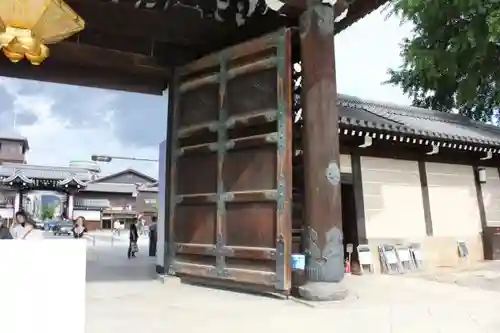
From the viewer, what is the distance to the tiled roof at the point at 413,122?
336 inches

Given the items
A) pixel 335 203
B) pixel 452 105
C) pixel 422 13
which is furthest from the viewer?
pixel 452 105

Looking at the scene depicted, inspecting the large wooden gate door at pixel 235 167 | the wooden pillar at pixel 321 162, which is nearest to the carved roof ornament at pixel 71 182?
the large wooden gate door at pixel 235 167

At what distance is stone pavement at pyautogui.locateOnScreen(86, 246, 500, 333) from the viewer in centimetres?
402

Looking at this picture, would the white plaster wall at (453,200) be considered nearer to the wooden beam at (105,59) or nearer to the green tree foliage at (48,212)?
the wooden beam at (105,59)

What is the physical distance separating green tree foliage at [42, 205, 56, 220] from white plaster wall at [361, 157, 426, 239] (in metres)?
42.0

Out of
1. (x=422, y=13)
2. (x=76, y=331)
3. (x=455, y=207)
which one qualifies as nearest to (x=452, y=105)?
(x=422, y=13)

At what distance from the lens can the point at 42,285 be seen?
1987 millimetres

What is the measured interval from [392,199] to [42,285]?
320 inches

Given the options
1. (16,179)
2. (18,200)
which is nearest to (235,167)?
(16,179)

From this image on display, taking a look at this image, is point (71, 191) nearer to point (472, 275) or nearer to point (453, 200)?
point (453, 200)

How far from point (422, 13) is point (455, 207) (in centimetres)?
470

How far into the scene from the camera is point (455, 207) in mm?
10070

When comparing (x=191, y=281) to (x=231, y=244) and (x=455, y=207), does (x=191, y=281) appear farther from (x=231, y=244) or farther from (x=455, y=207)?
(x=455, y=207)

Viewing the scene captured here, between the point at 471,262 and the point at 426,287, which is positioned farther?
the point at 471,262
